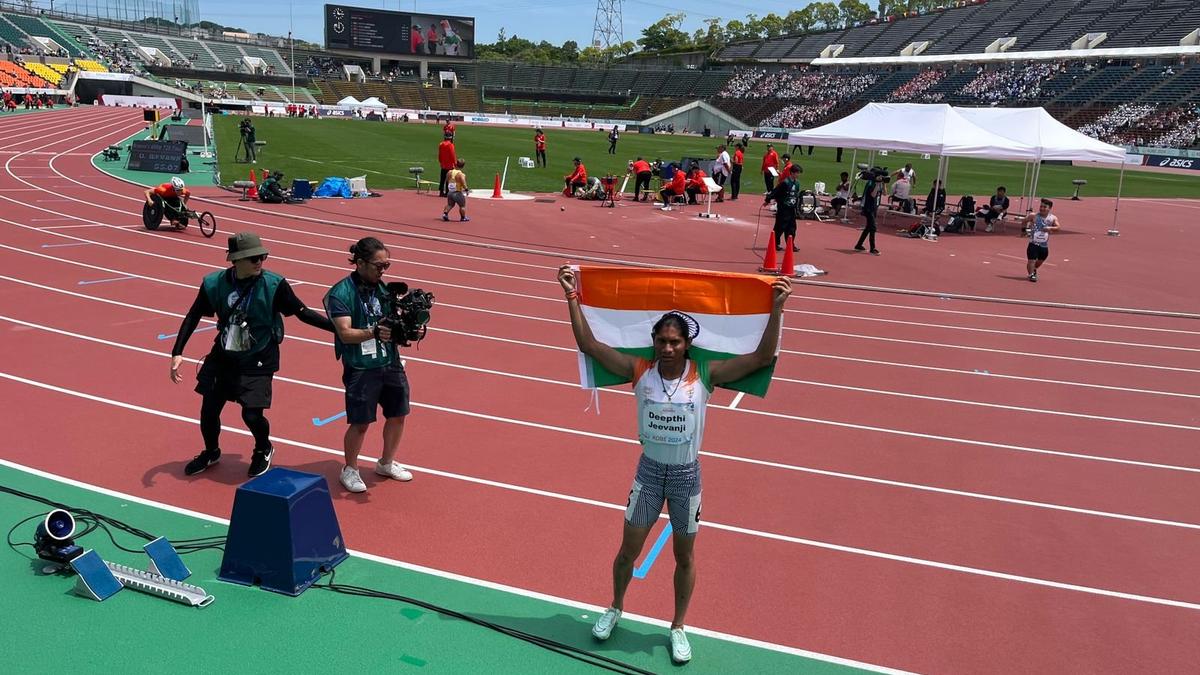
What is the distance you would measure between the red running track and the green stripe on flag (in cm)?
141

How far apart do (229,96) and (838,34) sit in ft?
231

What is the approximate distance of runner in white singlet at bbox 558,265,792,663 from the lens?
4102 millimetres

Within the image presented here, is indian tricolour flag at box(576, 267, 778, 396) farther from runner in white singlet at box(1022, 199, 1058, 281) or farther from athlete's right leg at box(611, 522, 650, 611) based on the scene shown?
runner in white singlet at box(1022, 199, 1058, 281)

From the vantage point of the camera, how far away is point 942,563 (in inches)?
220

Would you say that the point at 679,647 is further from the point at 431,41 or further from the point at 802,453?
the point at 431,41

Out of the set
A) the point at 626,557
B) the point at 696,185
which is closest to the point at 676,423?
the point at 626,557

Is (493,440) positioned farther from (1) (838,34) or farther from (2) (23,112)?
(1) (838,34)

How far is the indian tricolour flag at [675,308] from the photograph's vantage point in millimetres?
4293

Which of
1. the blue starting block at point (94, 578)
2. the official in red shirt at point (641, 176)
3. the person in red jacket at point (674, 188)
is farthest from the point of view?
the official in red shirt at point (641, 176)

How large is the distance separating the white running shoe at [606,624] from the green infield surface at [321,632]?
0.06 m

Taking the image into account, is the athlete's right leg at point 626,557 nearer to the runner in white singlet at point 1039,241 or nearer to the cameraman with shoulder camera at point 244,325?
the cameraman with shoulder camera at point 244,325

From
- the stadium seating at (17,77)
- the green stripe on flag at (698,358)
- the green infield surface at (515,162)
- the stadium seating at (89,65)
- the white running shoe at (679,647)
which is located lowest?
the white running shoe at (679,647)

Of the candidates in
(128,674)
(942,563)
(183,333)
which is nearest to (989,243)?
(942,563)

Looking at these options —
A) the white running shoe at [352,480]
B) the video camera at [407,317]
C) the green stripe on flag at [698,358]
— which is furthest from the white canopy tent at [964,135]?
the green stripe on flag at [698,358]
